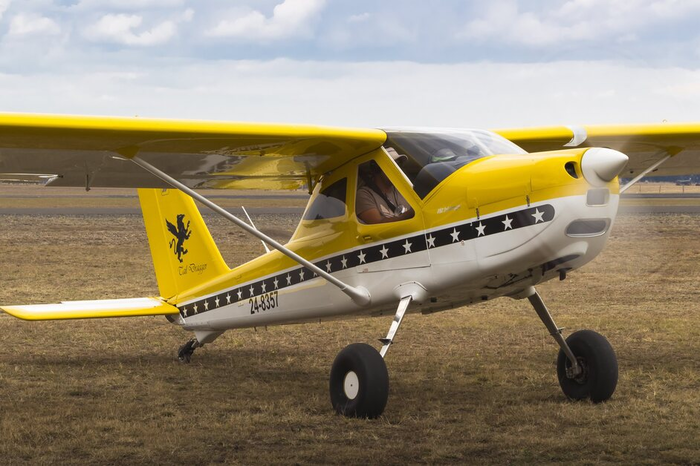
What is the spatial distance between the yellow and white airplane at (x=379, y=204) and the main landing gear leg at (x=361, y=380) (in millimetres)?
13

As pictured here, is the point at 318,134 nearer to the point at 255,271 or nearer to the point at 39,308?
the point at 255,271

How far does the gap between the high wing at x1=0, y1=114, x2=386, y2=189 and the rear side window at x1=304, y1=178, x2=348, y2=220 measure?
0.71 feet

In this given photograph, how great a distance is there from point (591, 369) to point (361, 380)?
2118 millimetres

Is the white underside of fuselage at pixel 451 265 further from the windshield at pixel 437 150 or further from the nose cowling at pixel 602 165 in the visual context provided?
the windshield at pixel 437 150

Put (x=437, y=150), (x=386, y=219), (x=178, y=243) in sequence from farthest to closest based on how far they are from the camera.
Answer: (x=178, y=243), (x=386, y=219), (x=437, y=150)

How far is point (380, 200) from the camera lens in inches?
295

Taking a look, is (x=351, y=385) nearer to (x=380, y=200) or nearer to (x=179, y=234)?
(x=380, y=200)

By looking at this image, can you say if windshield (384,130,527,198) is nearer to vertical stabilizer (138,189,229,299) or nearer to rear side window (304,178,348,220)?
rear side window (304,178,348,220)

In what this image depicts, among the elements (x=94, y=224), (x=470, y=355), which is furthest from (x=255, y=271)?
(x=94, y=224)

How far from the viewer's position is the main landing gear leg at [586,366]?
7.48 meters

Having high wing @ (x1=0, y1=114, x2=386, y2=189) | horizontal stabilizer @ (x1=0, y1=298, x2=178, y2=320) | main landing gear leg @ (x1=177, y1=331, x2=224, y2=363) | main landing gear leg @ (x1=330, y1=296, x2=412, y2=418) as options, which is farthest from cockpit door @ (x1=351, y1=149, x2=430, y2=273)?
horizontal stabilizer @ (x1=0, y1=298, x2=178, y2=320)

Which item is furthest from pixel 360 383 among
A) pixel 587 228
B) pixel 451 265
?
pixel 587 228

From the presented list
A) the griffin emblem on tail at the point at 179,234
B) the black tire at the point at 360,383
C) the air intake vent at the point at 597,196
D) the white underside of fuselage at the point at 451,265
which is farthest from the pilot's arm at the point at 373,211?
the griffin emblem on tail at the point at 179,234

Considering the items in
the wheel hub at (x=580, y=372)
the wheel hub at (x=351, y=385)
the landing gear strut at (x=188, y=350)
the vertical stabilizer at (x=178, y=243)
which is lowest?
the landing gear strut at (x=188, y=350)
